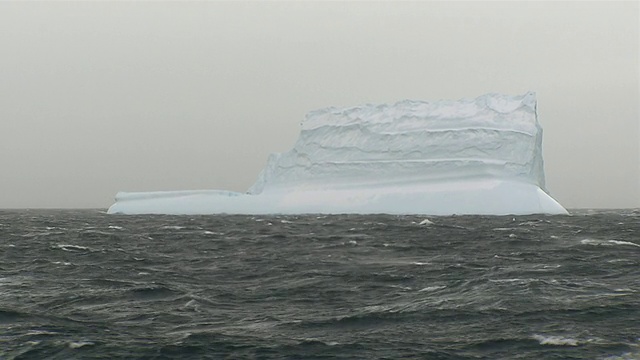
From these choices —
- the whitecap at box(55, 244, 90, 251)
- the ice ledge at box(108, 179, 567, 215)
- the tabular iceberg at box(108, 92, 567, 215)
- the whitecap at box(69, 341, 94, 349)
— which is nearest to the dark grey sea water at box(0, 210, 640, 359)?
the whitecap at box(69, 341, 94, 349)

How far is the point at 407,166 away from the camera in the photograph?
46.1 meters

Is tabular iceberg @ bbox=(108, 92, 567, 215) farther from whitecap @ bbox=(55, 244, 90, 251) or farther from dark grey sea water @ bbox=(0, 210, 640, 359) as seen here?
whitecap @ bbox=(55, 244, 90, 251)

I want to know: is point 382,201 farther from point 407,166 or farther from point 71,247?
point 71,247

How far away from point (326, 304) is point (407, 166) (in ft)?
124

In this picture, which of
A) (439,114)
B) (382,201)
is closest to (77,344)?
(382,201)

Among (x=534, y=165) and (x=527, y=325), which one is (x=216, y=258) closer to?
(x=527, y=325)

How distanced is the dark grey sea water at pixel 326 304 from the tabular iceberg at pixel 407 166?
90.2 ft

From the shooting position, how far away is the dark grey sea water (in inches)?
257

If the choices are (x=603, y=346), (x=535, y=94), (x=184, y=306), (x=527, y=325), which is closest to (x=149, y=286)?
(x=184, y=306)

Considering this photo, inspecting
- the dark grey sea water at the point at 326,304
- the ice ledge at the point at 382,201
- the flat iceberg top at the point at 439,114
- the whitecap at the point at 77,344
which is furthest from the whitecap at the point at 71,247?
the flat iceberg top at the point at 439,114

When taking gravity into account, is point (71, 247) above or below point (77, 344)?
above

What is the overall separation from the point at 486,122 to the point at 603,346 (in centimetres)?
4006

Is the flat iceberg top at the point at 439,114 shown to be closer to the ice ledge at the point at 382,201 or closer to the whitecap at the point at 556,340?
the ice ledge at the point at 382,201

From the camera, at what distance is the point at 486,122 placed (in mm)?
45031
